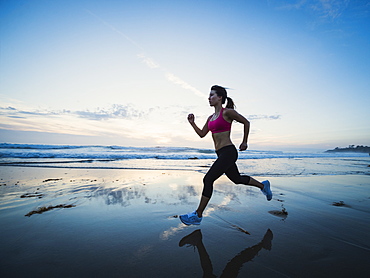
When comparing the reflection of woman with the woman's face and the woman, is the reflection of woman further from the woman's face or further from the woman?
the woman's face

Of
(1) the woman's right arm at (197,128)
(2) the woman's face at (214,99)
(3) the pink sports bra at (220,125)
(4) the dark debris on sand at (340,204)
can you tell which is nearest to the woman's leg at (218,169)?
(3) the pink sports bra at (220,125)

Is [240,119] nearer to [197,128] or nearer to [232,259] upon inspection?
[197,128]

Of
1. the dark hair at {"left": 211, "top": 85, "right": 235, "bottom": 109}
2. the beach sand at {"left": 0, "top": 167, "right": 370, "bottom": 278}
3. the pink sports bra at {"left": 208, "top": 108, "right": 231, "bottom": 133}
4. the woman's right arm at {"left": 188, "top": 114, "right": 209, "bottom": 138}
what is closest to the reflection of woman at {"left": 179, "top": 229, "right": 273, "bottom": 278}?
the beach sand at {"left": 0, "top": 167, "right": 370, "bottom": 278}

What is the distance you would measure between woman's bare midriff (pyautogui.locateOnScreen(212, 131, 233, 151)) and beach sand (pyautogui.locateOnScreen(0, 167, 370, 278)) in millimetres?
1209

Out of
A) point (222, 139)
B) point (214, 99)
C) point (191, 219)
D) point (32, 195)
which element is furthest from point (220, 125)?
point (32, 195)

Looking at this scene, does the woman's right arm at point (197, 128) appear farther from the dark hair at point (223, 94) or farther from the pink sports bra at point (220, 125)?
the dark hair at point (223, 94)

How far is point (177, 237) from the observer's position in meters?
2.50

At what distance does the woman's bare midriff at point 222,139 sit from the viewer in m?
3.13

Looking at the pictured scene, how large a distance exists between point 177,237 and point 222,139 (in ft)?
5.25

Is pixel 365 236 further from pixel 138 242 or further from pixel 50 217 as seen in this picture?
pixel 50 217

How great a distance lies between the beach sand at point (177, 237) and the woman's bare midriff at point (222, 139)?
3.97 ft

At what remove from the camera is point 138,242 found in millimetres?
2314

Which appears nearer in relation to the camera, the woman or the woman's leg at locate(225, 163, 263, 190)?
the woman

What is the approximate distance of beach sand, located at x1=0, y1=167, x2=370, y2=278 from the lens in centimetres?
182
